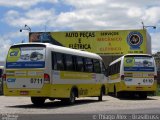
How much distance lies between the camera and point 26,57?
21062 millimetres

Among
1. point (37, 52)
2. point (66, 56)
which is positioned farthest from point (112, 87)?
point (37, 52)

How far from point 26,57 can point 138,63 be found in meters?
10.7

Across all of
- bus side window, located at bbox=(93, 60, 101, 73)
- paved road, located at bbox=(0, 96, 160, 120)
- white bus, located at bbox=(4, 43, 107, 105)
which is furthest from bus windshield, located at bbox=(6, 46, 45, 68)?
bus side window, located at bbox=(93, 60, 101, 73)

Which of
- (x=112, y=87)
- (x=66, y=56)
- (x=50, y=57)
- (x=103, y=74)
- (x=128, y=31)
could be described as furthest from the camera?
(x=128, y=31)

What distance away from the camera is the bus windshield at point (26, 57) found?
2073 cm

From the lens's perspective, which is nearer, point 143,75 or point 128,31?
point 143,75

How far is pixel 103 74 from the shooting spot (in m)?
28.6

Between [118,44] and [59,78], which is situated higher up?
[118,44]

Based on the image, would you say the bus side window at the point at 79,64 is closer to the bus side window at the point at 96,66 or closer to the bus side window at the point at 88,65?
the bus side window at the point at 88,65

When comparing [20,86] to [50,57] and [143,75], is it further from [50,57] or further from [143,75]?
[143,75]

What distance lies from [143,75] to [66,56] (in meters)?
8.55

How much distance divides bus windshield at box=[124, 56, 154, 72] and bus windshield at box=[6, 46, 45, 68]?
33.7 feet

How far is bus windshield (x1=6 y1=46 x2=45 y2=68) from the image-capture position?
2073cm

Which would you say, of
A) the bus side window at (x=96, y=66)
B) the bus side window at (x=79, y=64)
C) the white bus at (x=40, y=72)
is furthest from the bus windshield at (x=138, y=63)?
the white bus at (x=40, y=72)
